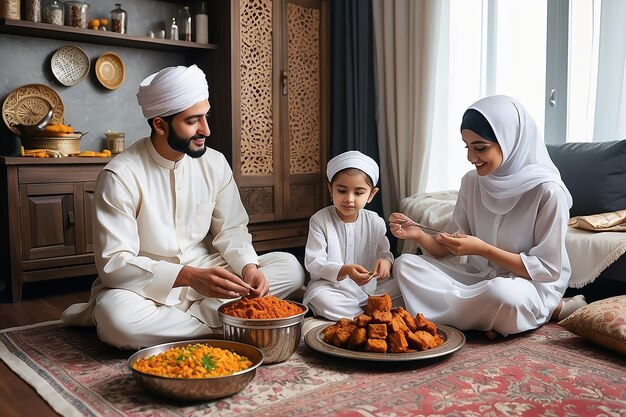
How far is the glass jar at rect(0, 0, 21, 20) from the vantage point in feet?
12.3

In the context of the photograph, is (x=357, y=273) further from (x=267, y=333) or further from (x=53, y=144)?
(x=53, y=144)

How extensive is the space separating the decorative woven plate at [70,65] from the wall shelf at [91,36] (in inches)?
3.1

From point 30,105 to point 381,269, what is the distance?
254 centimetres

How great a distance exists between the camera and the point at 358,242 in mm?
3238

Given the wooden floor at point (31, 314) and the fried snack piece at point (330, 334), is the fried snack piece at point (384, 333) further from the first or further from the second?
the wooden floor at point (31, 314)

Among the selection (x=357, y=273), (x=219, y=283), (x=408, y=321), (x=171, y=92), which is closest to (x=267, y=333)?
(x=219, y=283)

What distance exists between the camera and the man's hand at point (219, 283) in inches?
96.3

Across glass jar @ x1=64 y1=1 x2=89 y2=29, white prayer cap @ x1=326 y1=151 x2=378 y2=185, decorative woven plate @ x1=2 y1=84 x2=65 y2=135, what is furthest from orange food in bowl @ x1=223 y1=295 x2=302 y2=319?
Result: glass jar @ x1=64 y1=1 x2=89 y2=29

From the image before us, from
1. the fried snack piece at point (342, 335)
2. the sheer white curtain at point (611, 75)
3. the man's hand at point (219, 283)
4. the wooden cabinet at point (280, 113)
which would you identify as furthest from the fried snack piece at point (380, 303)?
the wooden cabinet at point (280, 113)

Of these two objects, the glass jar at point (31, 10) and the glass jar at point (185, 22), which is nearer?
the glass jar at point (31, 10)

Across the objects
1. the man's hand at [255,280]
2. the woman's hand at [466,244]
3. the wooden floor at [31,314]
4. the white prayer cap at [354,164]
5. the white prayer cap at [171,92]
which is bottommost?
the wooden floor at [31,314]

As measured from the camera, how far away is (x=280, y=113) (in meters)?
4.70

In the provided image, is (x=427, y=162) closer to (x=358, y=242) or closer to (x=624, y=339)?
(x=358, y=242)

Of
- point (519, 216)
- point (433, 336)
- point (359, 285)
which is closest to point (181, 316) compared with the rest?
point (359, 285)
